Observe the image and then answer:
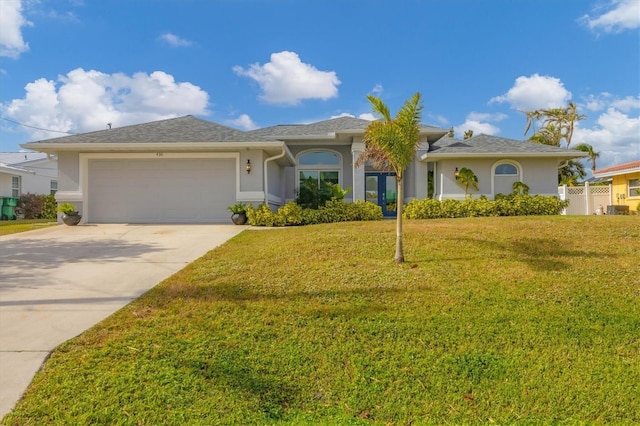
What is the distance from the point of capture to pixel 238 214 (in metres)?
13.0

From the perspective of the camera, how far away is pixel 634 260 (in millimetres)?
6383

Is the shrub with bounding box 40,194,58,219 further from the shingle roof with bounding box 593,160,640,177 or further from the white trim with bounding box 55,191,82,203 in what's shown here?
the shingle roof with bounding box 593,160,640,177

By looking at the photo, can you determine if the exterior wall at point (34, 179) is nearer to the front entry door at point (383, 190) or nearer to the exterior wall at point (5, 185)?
the exterior wall at point (5, 185)

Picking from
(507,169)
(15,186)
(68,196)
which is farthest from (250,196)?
(15,186)

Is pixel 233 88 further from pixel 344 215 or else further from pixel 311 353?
pixel 311 353

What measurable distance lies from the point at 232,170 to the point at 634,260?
37.5 ft

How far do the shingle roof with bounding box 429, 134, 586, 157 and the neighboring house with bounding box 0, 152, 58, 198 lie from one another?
2008 cm

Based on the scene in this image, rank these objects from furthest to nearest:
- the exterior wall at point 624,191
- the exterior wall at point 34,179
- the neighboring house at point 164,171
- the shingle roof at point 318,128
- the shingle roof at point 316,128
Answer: the exterior wall at point 34,179
the exterior wall at point 624,191
the shingle roof at point 316,128
the shingle roof at point 318,128
the neighboring house at point 164,171

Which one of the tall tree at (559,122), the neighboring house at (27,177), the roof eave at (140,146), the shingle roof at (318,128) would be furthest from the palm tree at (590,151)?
the neighboring house at (27,177)

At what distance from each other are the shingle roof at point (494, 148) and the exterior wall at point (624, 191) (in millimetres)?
6677

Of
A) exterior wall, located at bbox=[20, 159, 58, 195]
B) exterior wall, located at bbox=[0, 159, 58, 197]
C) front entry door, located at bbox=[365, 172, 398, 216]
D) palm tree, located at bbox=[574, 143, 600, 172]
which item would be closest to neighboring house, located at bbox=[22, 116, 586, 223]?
front entry door, located at bbox=[365, 172, 398, 216]

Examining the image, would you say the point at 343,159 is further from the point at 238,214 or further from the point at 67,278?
the point at 67,278

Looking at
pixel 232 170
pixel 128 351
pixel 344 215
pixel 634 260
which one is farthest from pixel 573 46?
pixel 128 351

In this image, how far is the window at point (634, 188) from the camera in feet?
65.8
